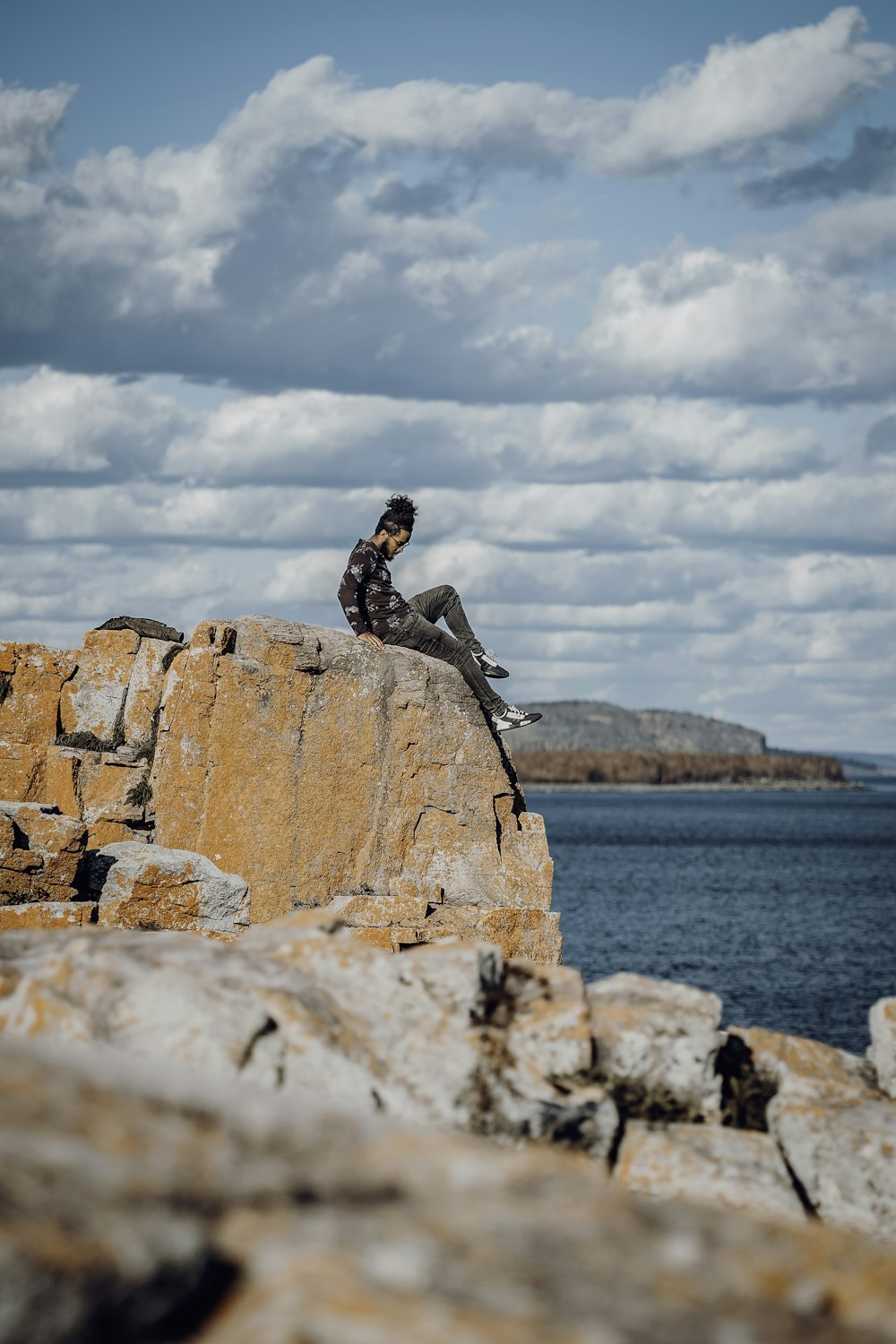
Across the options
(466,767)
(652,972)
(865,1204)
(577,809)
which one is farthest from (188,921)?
(577,809)

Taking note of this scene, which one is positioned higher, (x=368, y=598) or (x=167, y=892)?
(x=368, y=598)

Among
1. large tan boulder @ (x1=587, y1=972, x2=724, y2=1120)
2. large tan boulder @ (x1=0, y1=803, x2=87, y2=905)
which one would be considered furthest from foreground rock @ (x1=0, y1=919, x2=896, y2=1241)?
large tan boulder @ (x1=0, y1=803, x2=87, y2=905)

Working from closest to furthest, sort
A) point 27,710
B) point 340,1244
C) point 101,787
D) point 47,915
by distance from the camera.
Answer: point 340,1244 < point 47,915 < point 101,787 < point 27,710

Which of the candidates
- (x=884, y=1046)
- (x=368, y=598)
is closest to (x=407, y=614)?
(x=368, y=598)

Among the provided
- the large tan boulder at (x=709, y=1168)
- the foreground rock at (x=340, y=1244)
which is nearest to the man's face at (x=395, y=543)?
the large tan boulder at (x=709, y=1168)

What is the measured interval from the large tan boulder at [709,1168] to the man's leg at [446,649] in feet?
20.6

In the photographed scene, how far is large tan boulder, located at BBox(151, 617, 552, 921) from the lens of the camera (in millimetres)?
10469

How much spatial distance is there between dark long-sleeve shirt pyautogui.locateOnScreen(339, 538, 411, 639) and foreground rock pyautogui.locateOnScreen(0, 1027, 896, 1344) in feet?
25.2

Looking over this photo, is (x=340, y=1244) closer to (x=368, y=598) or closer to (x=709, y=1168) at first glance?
(x=709, y=1168)

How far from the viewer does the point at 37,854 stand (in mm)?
9109

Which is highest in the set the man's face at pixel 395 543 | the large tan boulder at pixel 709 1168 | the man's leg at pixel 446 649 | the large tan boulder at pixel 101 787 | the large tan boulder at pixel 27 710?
the man's face at pixel 395 543

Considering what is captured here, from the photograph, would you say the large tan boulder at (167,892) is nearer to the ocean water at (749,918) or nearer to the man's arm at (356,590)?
the man's arm at (356,590)

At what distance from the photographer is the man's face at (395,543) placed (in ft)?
38.2

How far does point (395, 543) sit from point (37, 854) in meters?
4.10
